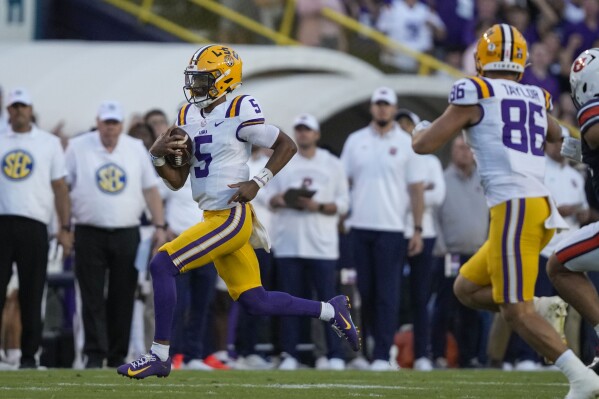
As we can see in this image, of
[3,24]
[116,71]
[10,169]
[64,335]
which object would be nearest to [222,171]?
[10,169]

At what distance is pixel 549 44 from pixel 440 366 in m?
5.75

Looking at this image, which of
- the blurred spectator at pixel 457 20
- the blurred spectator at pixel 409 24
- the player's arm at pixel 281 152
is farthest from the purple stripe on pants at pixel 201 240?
the blurred spectator at pixel 457 20

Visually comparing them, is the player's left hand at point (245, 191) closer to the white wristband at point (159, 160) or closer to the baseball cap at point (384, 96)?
the white wristband at point (159, 160)

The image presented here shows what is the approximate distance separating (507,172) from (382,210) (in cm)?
438

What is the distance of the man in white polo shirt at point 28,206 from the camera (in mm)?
11398

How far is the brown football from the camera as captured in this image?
28.5 feet

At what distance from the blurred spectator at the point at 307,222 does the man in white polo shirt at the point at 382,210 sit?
0.62 feet

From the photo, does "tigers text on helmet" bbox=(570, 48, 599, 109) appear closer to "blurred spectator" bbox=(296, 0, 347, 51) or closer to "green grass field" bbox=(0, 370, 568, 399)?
"green grass field" bbox=(0, 370, 568, 399)

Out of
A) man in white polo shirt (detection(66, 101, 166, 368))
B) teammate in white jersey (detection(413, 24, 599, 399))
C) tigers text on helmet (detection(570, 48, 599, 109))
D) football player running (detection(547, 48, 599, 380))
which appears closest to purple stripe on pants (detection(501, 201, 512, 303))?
teammate in white jersey (detection(413, 24, 599, 399))

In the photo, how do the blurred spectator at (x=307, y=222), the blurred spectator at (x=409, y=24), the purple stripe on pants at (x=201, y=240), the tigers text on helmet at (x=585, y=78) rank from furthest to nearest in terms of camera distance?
the blurred spectator at (x=409, y=24), the blurred spectator at (x=307, y=222), the purple stripe on pants at (x=201, y=240), the tigers text on helmet at (x=585, y=78)

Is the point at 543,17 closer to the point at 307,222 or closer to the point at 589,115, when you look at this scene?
the point at 307,222

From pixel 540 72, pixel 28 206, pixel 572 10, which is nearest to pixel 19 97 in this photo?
pixel 28 206

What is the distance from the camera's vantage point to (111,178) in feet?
39.0

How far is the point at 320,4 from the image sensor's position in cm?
1714
